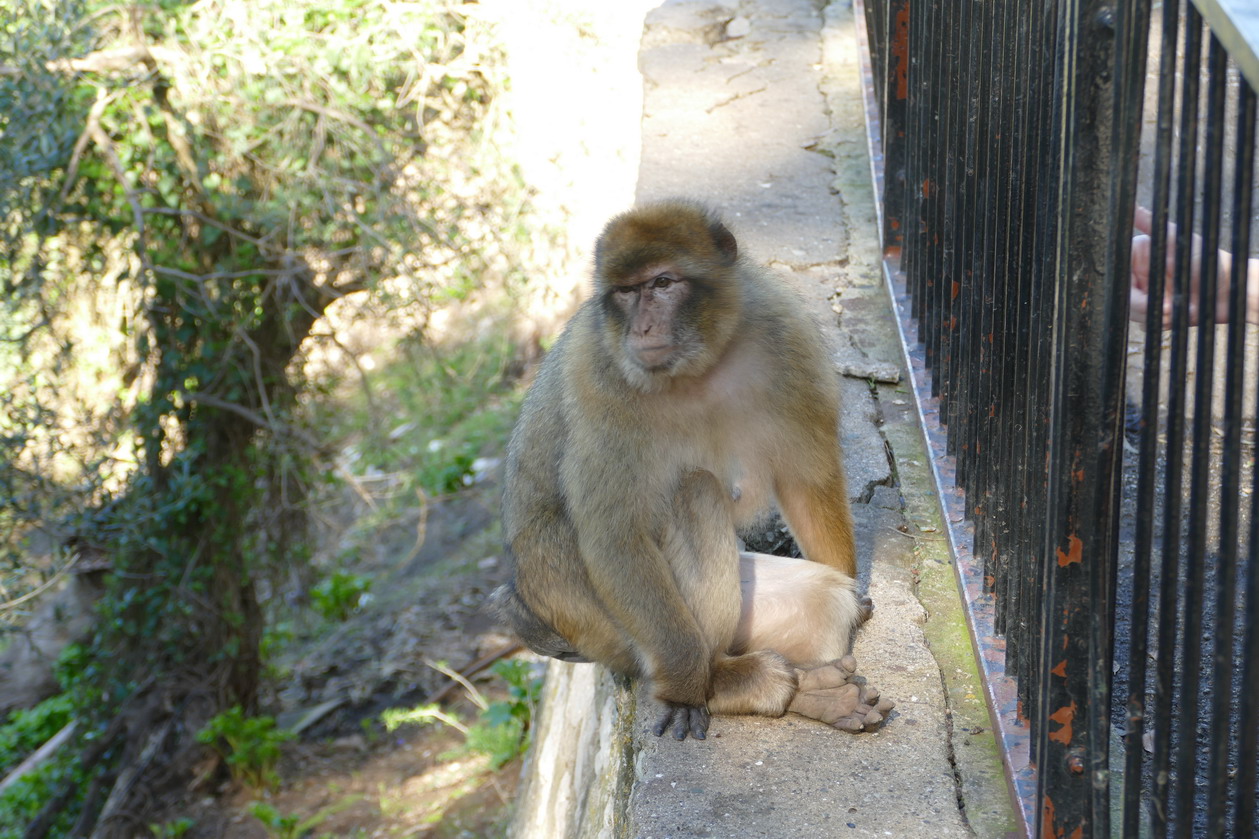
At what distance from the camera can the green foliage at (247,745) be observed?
198 inches

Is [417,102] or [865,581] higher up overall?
[417,102]

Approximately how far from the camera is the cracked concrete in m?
1.93

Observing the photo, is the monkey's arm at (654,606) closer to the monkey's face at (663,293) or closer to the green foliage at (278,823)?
the monkey's face at (663,293)

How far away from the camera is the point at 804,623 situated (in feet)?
7.51

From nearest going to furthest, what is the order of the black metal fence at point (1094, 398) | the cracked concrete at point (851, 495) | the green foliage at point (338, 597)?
the black metal fence at point (1094, 398)
the cracked concrete at point (851, 495)
the green foliage at point (338, 597)

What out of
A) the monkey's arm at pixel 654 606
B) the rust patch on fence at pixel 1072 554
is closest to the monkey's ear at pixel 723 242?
the monkey's arm at pixel 654 606

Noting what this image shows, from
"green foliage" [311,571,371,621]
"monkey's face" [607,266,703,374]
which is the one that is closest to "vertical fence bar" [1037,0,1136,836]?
"monkey's face" [607,266,703,374]

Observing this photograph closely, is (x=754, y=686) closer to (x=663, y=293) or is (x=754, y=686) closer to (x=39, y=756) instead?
(x=663, y=293)

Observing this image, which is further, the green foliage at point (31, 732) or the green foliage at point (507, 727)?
the green foliage at point (31, 732)

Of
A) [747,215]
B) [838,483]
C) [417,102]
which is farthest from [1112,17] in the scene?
[417,102]

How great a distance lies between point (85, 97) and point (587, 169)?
2.27 metres

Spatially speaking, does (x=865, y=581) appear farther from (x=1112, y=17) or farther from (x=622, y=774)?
(x=1112, y=17)

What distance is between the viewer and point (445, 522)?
683cm

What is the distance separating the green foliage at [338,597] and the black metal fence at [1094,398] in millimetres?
4021
